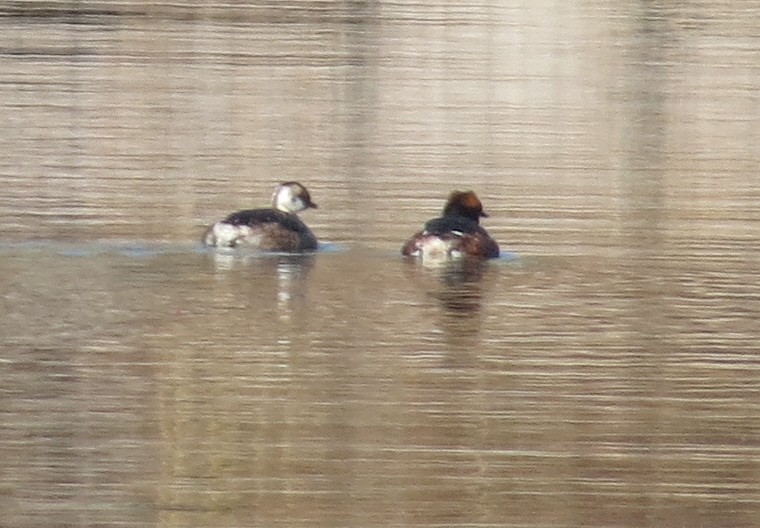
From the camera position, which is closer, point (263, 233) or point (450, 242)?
point (450, 242)

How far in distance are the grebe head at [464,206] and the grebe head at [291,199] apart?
2.35ft

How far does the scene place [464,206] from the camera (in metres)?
Answer: 10.4

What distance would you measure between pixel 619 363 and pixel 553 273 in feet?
7.35

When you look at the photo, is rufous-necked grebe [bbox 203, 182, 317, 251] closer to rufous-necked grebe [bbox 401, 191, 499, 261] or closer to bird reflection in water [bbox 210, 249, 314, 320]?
bird reflection in water [bbox 210, 249, 314, 320]

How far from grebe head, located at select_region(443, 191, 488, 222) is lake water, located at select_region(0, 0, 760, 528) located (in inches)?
10.4

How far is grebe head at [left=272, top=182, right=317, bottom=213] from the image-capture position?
424 inches

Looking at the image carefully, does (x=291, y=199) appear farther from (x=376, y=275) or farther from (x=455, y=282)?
(x=455, y=282)

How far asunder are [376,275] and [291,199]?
6.65ft

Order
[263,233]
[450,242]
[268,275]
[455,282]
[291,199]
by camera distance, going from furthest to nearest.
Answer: [291,199], [263,233], [450,242], [268,275], [455,282]

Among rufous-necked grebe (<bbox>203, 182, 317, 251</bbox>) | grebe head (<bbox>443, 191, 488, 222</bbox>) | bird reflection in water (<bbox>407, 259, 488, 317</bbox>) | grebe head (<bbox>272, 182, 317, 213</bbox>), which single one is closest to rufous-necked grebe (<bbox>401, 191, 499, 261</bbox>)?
bird reflection in water (<bbox>407, 259, 488, 317</bbox>)

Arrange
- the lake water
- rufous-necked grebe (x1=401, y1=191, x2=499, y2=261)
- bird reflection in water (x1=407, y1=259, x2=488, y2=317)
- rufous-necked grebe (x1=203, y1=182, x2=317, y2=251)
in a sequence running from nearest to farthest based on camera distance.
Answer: the lake water → bird reflection in water (x1=407, y1=259, x2=488, y2=317) → rufous-necked grebe (x1=401, y1=191, x2=499, y2=261) → rufous-necked grebe (x1=203, y1=182, x2=317, y2=251)

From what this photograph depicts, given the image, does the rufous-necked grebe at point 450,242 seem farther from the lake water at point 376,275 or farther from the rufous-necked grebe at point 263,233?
the rufous-necked grebe at point 263,233

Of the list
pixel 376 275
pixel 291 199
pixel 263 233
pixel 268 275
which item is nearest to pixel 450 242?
pixel 376 275

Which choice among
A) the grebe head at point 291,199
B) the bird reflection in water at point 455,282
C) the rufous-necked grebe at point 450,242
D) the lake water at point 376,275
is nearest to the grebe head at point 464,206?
the lake water at point 376,275
